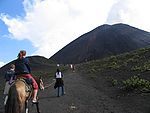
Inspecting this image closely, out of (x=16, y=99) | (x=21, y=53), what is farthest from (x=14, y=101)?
(x=21, y=53)

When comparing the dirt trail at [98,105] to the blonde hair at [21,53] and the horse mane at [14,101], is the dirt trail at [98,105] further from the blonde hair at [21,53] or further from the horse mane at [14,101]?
the horse mane at [14,101]

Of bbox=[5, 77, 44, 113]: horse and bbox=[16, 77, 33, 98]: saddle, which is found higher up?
bbox=[16, 77, 33, 98]: saddle

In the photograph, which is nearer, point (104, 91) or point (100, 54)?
point (104, 91)

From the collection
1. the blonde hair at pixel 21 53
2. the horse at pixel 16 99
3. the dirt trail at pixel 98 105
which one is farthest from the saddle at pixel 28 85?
the dirt trail at pixel 98 105

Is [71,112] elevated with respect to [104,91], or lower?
lower

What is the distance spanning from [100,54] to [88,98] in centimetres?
15167

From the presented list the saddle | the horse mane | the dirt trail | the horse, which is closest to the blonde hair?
the saddle

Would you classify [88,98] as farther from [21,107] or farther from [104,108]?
[21,107]

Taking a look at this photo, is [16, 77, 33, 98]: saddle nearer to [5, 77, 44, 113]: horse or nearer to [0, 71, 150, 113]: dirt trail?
[5, 77, 44, 113]: horse

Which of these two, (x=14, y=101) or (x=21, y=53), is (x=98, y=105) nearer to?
(x=21, y=53)

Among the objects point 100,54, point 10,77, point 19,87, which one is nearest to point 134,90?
point 10,77

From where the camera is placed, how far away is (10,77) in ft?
62.8

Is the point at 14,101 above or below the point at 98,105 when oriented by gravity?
below

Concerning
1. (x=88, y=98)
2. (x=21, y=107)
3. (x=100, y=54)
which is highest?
(x=100, y=54)
